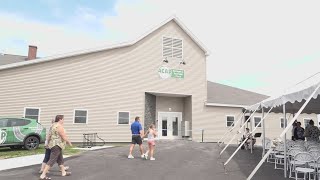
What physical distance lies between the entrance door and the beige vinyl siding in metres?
2.03

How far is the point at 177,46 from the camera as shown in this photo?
2405cm

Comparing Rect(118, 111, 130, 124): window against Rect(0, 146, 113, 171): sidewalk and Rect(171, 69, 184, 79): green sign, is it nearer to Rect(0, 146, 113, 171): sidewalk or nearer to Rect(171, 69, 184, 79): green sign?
Rect(171, 69, 184, 79): green sign

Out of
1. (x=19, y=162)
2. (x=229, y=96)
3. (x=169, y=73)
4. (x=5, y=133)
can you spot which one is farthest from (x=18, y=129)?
(x=229, y=96)

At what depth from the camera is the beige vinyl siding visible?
768 inches

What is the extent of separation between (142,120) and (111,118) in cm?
225

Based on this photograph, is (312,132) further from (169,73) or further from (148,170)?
(169,73)

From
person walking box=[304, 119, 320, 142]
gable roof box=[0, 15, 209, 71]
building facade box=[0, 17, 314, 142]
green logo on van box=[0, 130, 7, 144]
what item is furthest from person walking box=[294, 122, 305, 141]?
green logo on van box=[0, 130, 7, 144]

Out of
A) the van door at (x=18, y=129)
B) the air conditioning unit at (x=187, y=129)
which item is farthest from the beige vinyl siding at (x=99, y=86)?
the van door at (x=18, y=129)

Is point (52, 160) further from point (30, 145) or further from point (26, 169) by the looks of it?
point (30, 145)

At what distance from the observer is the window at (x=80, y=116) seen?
20.4m

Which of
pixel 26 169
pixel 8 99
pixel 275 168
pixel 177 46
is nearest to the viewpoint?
pixel 26 169

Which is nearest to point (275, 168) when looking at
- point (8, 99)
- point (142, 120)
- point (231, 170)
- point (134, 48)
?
point (231, 170)

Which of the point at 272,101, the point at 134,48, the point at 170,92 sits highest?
the point at 134,48

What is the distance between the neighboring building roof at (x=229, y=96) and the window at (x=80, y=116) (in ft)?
30.7
